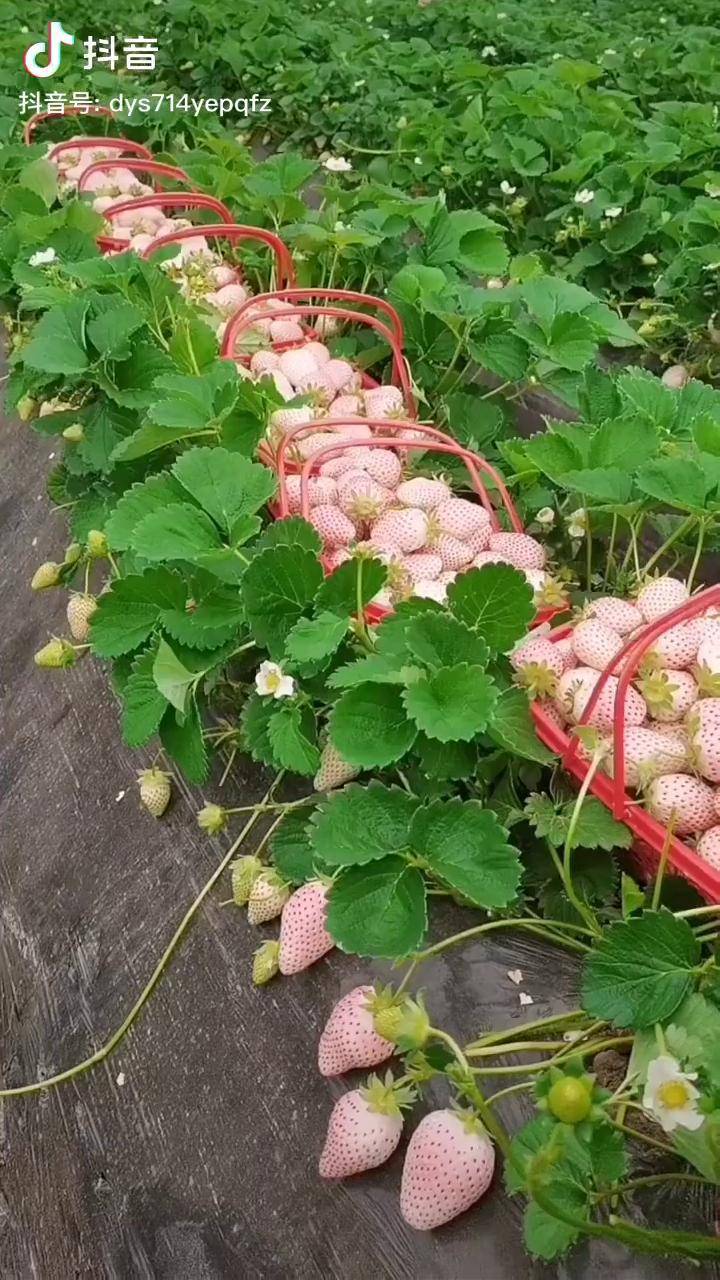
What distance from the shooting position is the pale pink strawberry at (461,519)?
1.28m

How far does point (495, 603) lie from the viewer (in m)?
0.94

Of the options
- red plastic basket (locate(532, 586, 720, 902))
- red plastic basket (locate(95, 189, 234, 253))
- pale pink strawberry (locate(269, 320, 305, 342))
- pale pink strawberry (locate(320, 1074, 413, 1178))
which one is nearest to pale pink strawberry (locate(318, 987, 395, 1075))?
pale pink strawberry (locate(320, 1074, 413, 1178))

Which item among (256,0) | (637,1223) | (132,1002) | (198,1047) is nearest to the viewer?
(637,1223)

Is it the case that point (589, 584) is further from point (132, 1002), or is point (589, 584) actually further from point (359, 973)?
point (132, 1002)

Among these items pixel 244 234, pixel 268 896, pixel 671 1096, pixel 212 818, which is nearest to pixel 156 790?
pixel 212 818

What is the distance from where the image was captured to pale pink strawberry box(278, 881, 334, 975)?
0.99 metres

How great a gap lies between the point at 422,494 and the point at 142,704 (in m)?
0.44

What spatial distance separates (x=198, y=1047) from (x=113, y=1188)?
170 mm

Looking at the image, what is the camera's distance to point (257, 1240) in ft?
3.05

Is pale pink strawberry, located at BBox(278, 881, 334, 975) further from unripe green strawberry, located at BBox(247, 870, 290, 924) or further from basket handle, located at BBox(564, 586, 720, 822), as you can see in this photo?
basket handle, located at BBox(564, 586, 720, 822)

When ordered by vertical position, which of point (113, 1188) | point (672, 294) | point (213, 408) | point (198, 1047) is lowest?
point (113, 1188)

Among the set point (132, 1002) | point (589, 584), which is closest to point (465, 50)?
point (589, 584)

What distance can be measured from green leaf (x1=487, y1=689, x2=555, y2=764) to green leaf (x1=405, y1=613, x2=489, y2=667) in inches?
1.9

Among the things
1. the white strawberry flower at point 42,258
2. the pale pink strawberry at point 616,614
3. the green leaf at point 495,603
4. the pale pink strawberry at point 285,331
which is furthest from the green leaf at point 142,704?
the white strawberry flower at point 42,258
